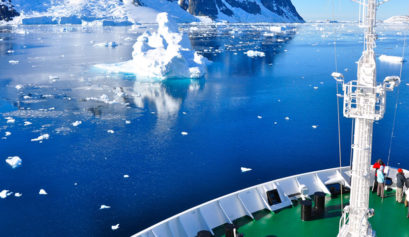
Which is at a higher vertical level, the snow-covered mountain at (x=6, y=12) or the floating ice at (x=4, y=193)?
the snow-covered mountain at (x=6, y=12)

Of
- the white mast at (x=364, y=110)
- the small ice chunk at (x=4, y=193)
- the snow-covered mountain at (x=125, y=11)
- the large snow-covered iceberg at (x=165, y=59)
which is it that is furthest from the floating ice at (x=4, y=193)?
the snow-covered mountain at (x=125, y=11)

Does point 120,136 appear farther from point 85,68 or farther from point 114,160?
point 85,68

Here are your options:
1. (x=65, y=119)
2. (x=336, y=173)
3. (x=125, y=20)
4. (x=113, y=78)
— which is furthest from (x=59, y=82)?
(x=125, y=20)

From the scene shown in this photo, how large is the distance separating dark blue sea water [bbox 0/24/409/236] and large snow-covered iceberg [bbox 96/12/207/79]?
867 mm

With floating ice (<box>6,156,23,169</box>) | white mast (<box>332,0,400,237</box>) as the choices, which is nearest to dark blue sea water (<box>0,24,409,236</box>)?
floating ice (<box>6,156,23,169</box>)

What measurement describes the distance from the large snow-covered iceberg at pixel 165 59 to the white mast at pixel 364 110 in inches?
744

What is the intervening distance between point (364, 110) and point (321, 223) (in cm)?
310

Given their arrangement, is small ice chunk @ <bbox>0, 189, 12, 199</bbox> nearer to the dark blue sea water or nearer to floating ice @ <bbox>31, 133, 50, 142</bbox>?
the dark blue sea water

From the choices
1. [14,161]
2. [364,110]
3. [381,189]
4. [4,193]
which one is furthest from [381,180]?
[14,161]

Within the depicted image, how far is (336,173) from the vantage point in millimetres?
9172

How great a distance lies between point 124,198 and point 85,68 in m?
21.3

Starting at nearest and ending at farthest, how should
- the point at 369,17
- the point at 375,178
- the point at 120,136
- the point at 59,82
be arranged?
the point at 369,17 → the point at 375,178 → the point at 120,136 → the point at 59,82

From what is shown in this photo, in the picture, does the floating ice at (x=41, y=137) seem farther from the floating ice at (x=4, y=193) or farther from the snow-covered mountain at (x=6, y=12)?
the snow-covered mountain at (x=6, y=12)

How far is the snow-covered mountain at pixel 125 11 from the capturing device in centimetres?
8350
